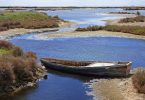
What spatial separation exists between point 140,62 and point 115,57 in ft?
16.6

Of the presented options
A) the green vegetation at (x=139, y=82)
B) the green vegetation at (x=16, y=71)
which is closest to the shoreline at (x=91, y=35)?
the green vegetation at (x=16, y=71)

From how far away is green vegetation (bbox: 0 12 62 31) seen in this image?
94.3 m

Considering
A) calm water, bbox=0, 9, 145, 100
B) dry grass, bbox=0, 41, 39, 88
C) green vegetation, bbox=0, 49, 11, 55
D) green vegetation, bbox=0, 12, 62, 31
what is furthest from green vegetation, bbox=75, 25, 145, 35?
dry grass, bbox=0, 41, 39, 88

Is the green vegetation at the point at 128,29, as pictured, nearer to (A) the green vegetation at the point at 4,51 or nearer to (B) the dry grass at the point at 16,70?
(A) the green vegetation at the point at 4,51

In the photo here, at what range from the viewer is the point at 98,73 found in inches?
1779

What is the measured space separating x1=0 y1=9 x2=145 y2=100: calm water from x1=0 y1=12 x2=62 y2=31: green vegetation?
35.4ft

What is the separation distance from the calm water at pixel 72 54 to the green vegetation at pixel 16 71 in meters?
1.20

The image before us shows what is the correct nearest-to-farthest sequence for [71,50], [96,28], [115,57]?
[115,57] < [71,50] < [96,28]

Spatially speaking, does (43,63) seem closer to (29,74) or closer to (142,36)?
(29,74)

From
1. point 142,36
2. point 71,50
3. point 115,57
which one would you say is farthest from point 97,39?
point 115,57

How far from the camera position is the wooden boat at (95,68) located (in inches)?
1763

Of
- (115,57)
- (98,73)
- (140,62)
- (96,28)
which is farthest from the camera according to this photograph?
(96,28)

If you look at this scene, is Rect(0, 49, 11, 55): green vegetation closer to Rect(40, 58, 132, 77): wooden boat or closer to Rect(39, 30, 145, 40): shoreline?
Rect(40, 58, 132, 77): wooden boat

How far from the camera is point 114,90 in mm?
38750
